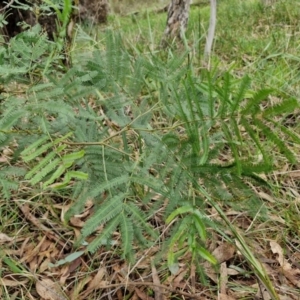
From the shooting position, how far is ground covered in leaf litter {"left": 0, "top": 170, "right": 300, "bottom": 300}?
51.5 inches

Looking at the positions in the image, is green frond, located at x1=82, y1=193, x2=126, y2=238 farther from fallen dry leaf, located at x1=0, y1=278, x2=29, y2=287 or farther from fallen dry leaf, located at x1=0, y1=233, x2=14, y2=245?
fallen dry leaf, located at x1=0, y1=233, x2=14, y2=245

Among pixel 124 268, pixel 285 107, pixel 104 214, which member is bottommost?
pixel 124 268

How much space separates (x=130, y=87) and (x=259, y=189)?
0.77 meters

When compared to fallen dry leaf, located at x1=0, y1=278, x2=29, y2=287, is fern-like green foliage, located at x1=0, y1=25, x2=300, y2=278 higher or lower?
higher

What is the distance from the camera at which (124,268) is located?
1367 millimetres

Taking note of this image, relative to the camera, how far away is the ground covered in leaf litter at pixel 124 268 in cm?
131

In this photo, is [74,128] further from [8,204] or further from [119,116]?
[8,204]

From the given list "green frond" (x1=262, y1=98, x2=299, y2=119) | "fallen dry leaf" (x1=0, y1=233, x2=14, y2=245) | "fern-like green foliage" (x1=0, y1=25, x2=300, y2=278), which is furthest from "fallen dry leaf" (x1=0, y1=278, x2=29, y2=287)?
"green frond" (x1=262, y1=98, x2=299, y2=119)

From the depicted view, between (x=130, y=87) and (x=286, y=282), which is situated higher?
(x=130, y=87)

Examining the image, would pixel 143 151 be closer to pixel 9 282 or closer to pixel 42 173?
pixel 42 173

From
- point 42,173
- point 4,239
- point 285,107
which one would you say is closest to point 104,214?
point 42,173

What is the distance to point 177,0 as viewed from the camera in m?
3.17

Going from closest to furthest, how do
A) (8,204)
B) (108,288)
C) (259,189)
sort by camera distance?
(108,288) → (8,204) → (259,189)

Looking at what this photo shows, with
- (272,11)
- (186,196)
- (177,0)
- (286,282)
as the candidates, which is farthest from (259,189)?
(272,11)
